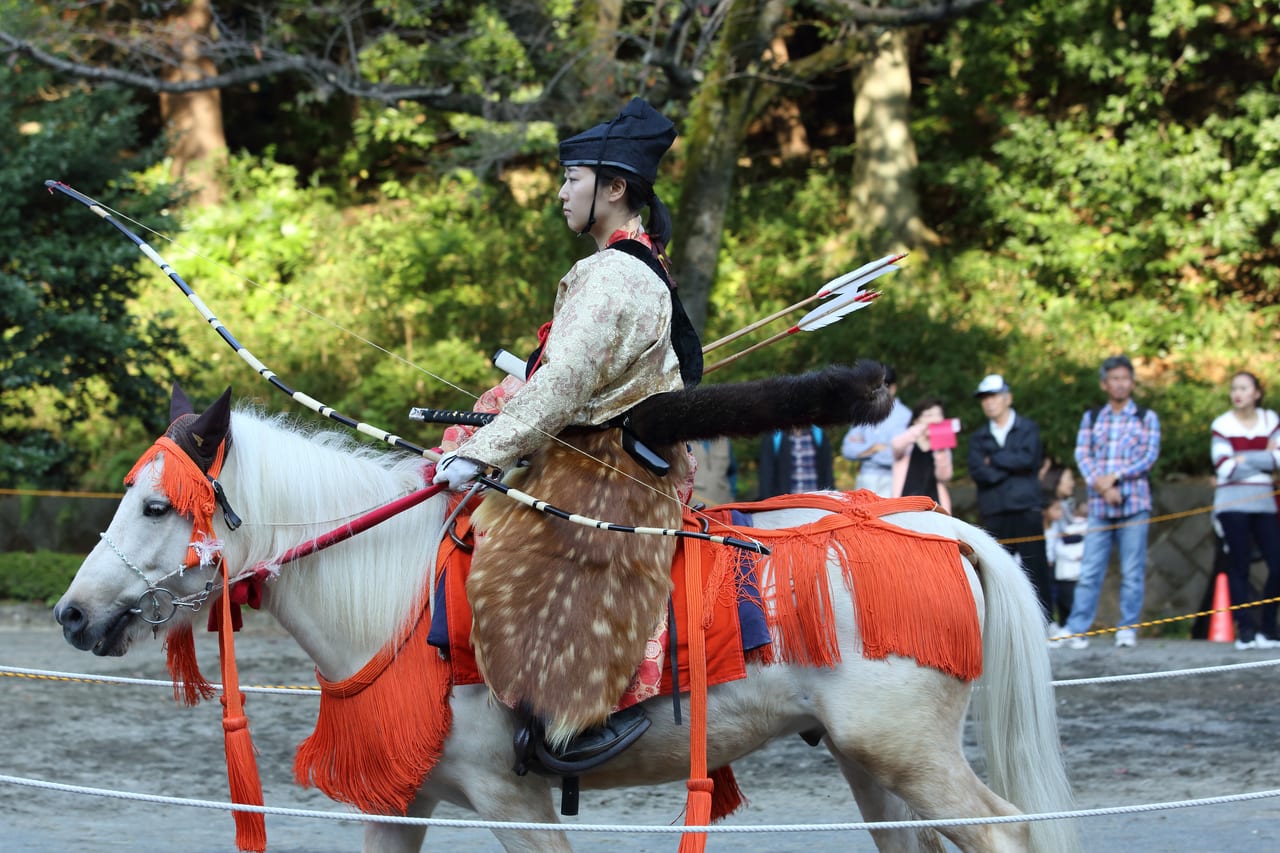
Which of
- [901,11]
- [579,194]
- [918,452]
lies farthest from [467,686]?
[901,11]

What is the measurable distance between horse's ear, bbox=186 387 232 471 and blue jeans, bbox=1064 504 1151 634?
Result: 7395mm

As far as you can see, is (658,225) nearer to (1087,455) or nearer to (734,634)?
(734,634)

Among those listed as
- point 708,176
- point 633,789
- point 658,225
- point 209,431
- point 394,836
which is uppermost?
point 708,176

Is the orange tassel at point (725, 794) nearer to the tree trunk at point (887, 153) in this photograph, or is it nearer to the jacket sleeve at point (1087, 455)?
the jacket sleeve at point (1087, 455)

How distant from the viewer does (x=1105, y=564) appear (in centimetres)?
988

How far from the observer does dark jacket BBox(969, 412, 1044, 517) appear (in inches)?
377

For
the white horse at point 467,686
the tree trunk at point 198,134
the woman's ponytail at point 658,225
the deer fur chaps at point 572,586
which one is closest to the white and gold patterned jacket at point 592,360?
the deer fur chaps at point 572,586

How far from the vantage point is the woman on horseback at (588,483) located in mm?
3646

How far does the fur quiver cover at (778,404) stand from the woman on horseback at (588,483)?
14 cm

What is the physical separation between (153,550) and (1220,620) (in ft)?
28.2

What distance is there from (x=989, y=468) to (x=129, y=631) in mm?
7097

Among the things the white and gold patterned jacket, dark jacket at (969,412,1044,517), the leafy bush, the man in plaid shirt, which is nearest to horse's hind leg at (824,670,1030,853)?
the white and gold patterned jacket

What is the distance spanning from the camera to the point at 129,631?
3717mm

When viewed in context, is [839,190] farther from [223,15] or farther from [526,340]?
[223,15]
